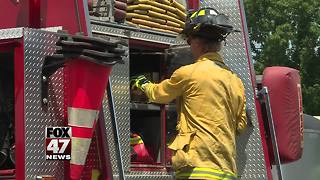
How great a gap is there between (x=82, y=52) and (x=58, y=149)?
1.73 feet

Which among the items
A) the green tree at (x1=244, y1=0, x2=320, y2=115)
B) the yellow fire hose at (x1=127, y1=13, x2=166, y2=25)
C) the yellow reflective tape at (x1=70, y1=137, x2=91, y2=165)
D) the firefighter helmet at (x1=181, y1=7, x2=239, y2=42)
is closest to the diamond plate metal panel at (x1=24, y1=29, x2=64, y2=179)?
the yellow reflective tape at (x1=70, y1=137, x2=91, y2=165)

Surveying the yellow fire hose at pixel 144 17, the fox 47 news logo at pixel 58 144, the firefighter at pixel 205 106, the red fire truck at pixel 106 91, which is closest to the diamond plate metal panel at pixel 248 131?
the red fire truck at pixel 106 91

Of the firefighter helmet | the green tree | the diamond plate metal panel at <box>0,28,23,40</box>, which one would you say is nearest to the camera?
the diamond plate metal panel at <box>0,28,23,40</box>

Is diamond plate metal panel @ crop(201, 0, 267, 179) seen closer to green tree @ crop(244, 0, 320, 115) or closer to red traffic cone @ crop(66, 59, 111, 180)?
red traffic cone @ crop(66, 59, 111, 180)

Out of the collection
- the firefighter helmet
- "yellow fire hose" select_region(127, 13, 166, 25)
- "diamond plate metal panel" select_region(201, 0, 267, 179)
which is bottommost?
"diamond plate metal panel" select_region(201, 0, 267, 179)

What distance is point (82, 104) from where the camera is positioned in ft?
12.2

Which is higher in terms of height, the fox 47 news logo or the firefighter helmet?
the firefighter helmet

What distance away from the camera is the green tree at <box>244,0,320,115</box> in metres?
22.8

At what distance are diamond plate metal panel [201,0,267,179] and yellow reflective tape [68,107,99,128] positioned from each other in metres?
1.45

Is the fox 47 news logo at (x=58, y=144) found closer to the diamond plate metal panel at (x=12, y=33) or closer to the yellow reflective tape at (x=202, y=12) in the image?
the diamond plate metal panel at (x=12, y=33)

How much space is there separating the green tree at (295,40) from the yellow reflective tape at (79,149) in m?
19.4

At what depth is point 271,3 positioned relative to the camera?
2420 centimetres

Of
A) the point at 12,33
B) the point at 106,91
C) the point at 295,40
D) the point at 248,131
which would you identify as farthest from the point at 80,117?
the point at 295,40

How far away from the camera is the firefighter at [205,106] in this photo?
12.3ft
